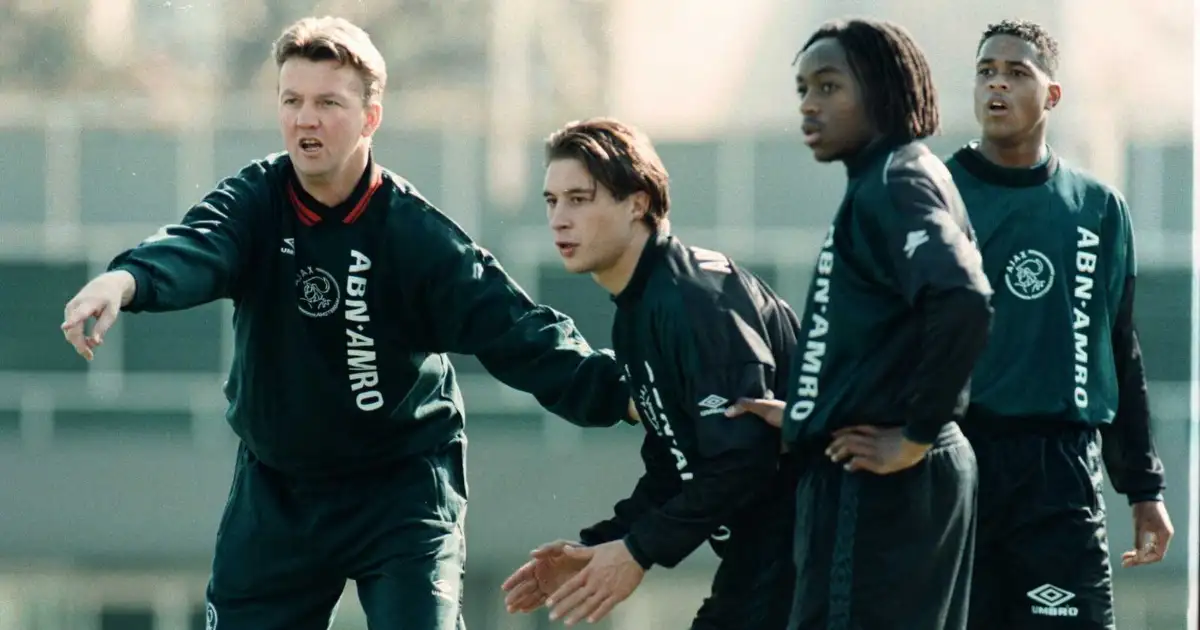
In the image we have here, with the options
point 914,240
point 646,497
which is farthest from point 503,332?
point 914,240

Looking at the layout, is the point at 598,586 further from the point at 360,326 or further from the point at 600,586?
the point at 360,326

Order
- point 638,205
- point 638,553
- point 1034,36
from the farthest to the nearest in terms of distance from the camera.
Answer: point 1034,36
point 638,205
point 638,553

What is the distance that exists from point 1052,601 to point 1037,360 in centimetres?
59

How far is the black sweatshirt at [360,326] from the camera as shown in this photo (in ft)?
14.5

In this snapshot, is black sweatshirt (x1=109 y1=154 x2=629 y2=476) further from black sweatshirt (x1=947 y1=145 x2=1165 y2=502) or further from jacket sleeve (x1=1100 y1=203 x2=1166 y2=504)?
jacket sleeve (x1=1100 y1=203 x2=1166 y2=504)

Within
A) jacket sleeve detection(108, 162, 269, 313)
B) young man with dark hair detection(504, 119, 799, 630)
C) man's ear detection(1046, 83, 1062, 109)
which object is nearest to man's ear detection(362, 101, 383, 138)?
jacket sleeve detection(108, 162, 269, 313)

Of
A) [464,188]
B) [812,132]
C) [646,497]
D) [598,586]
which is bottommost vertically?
[598,586]

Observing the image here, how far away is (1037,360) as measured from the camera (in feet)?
15.2

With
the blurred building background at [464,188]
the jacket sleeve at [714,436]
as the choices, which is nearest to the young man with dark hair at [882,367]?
the jacket sleeve at [714,436]

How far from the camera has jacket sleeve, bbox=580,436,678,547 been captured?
422 centimetres

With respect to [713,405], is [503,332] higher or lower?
higher

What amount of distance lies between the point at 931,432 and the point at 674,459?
0.77 metres

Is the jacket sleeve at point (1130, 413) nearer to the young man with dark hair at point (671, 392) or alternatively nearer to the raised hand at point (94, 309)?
the young man with dark hair at point (671, 392)

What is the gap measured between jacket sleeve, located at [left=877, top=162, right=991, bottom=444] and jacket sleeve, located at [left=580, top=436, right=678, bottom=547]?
83 centimetres
